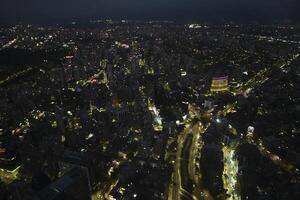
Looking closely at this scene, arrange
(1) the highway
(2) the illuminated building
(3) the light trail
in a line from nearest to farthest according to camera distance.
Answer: (1) the highway, (3) the light trail, (2) the illuminated building

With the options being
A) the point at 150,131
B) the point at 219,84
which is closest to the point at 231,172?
the point at 150,131

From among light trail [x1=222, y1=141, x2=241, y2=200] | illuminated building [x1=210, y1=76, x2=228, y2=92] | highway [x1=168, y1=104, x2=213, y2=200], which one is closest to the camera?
highway [x1=168, y1=104, x2=213, y2=200]

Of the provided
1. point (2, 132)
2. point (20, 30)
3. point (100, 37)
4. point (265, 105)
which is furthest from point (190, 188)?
point (20, 30)

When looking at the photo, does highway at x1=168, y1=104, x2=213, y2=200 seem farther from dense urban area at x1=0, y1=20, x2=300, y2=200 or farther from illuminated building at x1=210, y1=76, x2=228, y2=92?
illuminated building at x1=210, y1=76, x2=228, y2=92

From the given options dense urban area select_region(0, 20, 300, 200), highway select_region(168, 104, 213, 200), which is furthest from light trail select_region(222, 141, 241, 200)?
highway select_region(168, 104, 213, 200)

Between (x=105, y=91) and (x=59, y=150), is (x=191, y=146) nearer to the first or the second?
(x=59, y=150)

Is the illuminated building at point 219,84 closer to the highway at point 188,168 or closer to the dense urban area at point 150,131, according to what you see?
the dense urban area at point 150,131

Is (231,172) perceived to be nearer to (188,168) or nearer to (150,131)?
(188,168)
